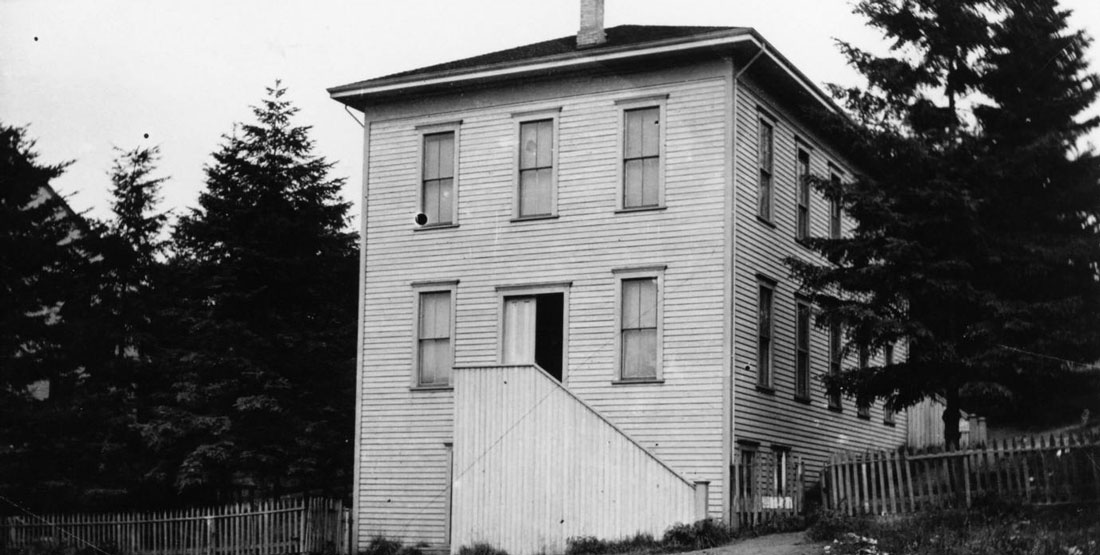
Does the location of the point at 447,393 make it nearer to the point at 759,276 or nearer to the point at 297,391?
the point at 759,276

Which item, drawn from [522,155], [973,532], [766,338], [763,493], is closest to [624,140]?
[522,155]

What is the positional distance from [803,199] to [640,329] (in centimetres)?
590

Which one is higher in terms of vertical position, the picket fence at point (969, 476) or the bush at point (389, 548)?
the picket fence at point (969, 476)

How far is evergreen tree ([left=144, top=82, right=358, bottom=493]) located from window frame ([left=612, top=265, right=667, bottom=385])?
454 inches

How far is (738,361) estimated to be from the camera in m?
26.9

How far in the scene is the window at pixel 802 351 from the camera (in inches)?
1192

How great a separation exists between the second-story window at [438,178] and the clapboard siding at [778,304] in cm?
646

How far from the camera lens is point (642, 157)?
28016 millimetres

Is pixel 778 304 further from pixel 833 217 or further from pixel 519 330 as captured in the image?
→ pixel 519 330

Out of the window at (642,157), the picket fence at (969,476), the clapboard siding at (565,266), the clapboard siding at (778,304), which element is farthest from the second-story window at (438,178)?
the picket fence at (969,476)

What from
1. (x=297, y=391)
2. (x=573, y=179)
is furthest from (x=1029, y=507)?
(x=297, y=391)

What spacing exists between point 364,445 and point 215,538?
4.02 m

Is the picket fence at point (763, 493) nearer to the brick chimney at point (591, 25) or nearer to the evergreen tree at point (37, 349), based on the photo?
the brick chimney at point (591, 25)

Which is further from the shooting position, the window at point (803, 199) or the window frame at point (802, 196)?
the window at point (803, 199)
